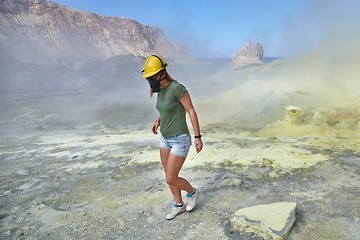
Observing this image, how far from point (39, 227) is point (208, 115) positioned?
30.5 ft

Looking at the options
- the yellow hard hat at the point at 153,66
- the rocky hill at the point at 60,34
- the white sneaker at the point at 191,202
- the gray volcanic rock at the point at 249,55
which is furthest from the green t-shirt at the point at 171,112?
the gray volcanic rock at the point at 249,55

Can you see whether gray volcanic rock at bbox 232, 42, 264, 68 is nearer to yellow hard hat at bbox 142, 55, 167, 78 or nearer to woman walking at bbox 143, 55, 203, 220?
woman walking at bbox 143, 55, 203, 220

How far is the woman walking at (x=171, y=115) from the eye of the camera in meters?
3.12

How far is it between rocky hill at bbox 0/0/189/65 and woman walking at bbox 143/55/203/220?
40119 mm

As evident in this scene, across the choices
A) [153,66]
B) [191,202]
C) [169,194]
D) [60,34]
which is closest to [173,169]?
[191,202]

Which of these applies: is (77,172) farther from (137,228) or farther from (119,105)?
(119,105)

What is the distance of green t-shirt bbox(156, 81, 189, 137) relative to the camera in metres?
3.17

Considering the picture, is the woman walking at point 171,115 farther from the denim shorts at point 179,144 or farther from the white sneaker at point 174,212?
the white sneaker at point 174,212

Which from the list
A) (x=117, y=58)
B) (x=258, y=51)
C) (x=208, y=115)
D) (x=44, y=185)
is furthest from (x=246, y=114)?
(x=258, y=51)

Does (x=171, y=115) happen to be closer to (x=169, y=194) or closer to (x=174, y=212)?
(x=174, y=212)

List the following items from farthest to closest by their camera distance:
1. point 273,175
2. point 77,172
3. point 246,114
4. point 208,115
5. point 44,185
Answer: point 208,115, point 246,114, point 77,172, point 44,185, point 273,175

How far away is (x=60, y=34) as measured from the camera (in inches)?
2159

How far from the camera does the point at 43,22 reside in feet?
175

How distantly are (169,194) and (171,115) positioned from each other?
1.63 m
